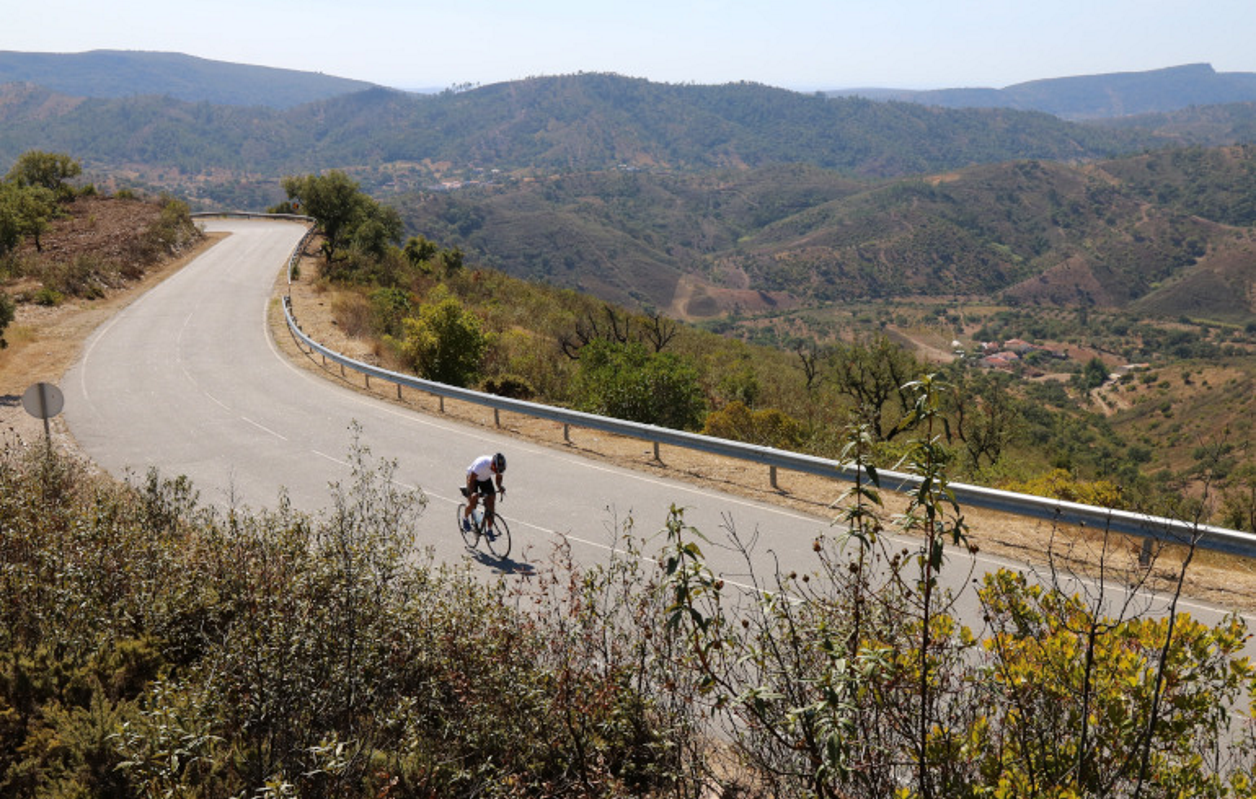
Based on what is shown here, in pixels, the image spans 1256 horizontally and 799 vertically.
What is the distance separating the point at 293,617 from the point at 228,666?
1.63 ft

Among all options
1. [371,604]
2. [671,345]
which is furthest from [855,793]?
[671,345]

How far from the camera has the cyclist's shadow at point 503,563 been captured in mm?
9500

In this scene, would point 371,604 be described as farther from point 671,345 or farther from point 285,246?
point 285,246

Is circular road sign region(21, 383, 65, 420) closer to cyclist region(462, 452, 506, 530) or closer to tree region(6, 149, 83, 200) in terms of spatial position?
cyclist region(462, 452, 506, 530)

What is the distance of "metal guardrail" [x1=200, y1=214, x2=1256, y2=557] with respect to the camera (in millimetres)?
8508

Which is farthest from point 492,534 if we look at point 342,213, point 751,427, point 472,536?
point 342,213

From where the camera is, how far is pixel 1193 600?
842 centimetres

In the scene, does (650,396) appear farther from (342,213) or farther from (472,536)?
(342,213)

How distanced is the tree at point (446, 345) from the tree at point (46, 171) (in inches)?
1656

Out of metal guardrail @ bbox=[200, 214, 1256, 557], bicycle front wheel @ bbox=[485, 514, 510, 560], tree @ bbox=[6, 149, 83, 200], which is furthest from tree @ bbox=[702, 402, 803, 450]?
tree @ bbox=[6, 149, 83, 200]

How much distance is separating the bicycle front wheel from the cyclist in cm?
11

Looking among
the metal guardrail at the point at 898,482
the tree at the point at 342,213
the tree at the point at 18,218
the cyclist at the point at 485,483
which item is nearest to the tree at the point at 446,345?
the metal guardrail at the point at 898,482

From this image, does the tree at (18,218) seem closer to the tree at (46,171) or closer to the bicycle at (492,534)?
the tree at (46,171)

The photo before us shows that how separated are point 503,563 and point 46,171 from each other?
2222 inches
